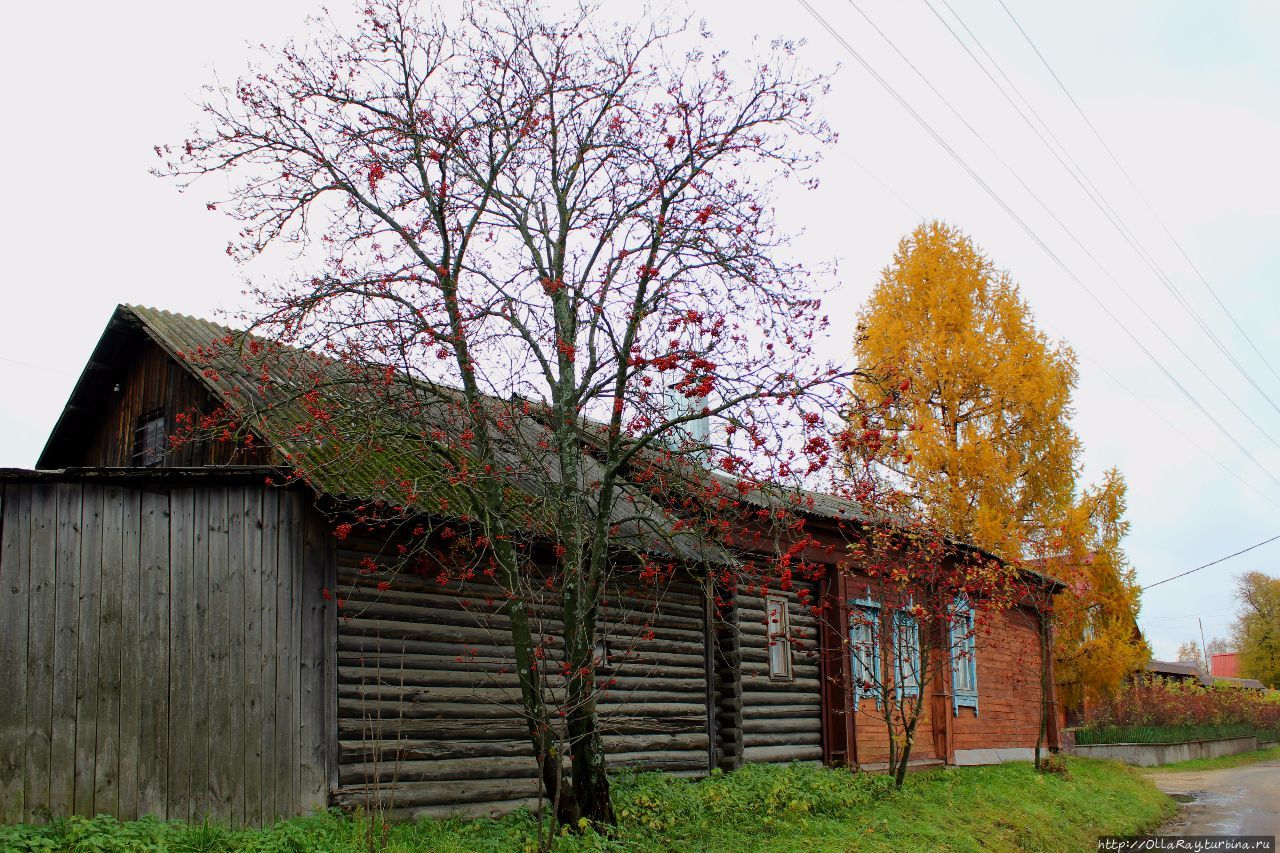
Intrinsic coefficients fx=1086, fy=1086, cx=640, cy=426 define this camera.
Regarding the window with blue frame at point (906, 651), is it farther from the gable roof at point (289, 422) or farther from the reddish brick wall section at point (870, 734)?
the gable roof at point (289, 422)

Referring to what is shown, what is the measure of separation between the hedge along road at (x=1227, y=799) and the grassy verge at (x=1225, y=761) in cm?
65

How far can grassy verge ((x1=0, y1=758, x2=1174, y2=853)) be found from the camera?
836cm

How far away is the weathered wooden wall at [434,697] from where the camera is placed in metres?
10.1

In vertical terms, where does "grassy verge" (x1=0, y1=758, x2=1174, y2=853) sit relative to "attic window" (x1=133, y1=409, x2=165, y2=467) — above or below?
below

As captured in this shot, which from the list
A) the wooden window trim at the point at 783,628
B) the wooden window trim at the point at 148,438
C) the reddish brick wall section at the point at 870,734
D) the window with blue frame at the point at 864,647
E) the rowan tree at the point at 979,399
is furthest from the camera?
the rowan tree at the point at 979,399

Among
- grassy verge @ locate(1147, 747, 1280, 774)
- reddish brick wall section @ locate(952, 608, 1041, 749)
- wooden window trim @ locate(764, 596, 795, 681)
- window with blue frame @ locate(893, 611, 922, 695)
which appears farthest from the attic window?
grassy verge @ locate(1147, 747, 1280, 774)

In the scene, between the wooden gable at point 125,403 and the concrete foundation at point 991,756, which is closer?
the wooden gable at point 125,403

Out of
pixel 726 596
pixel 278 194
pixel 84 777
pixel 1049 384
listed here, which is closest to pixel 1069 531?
pixel 1049 384

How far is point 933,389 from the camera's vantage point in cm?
2519

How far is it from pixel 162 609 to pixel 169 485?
1062mm

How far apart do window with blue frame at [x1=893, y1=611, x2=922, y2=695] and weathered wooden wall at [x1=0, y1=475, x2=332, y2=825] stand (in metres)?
8.00

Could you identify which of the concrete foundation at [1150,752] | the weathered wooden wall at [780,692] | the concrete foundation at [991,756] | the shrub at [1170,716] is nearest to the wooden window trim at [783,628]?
the weathered wooden wall at [780,692]

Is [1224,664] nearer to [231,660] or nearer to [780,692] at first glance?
[780,692]

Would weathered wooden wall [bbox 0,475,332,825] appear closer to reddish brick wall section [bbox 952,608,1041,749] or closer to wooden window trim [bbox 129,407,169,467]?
wooden window trim [bbox 129,407,169,467]
